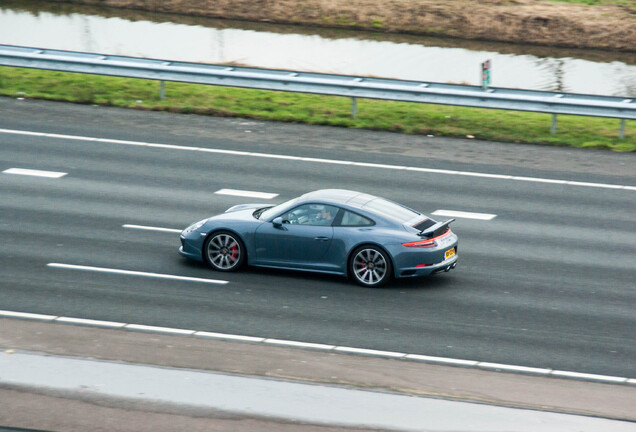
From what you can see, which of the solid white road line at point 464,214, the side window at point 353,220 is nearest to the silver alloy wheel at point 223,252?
the side window at point 353,220

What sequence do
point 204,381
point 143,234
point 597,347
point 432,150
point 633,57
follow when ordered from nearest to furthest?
Result: point 204,381
point 597,347
point 143,234
point 432,150
point 633,57

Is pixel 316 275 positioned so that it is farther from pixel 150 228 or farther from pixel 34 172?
pixel 34 172

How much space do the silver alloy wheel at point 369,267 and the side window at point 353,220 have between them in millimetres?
388

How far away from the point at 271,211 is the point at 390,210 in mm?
1785

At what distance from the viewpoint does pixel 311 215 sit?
1409cm

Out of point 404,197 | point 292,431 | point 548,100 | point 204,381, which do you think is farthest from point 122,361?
point 548,100

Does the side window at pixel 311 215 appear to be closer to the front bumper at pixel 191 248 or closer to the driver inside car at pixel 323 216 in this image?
the driver inside car at pixel 323 216

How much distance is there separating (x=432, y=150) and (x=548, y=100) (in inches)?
128

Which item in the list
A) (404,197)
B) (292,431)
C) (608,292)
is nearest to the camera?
(292,431)

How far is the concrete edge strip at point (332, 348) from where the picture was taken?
11.0 meters

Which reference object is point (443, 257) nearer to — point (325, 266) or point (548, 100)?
point (325, 266)

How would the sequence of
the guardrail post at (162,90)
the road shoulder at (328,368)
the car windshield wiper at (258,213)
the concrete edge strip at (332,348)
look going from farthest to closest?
the guardrail post at (162,90) → the car windshield wiper at (258,213) → the concrete edge strip at (332,348) → the road shoulder at (328,368)

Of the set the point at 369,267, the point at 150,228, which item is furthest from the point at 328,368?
the point at 150,228

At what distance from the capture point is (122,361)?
424 inches
